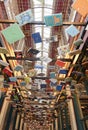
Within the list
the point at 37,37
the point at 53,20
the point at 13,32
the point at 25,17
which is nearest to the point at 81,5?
the point at 53,20

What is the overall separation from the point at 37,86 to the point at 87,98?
10.4 ft

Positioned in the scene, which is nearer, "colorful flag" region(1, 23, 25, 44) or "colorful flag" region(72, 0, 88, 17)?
"colorful flag" region(72, 0, 88, 17)

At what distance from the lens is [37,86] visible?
320 inches

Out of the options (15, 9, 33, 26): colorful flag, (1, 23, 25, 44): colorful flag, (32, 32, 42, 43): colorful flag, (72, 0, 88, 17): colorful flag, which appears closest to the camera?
(72, 0, 88, 17): colorful flag

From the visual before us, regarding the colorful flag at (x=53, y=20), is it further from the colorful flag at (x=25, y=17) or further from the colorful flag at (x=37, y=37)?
the colorful flag at (x=37, y=37)

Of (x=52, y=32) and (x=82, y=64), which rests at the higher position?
(x=52, y=32)

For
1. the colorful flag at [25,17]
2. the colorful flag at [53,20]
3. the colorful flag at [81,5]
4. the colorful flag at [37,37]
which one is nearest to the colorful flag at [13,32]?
the colorful flag at [25,17]

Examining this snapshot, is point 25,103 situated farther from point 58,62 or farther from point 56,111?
point 58,62

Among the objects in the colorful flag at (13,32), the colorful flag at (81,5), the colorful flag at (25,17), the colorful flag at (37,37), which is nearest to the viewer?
the colorful flag at (81,5)

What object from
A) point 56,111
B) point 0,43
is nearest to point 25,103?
point 56,111

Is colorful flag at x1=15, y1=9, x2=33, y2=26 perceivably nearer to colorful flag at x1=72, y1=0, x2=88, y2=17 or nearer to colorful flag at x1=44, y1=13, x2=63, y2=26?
colorful flag at x1=44, y1=13, x2=63, y2=26

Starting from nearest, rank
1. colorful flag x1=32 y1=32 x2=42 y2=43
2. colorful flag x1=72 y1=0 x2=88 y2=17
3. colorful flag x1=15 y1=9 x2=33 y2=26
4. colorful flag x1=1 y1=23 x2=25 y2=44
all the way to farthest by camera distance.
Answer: colorful flag x1=72 y1=0 x2=88 y2=17 → colorful flag x1=15 y1=9 x2=33 y2=26 → colorful flag x1=1 y1=23 x2=25 y2=44 → colorful flag x1=32 y1=32 x2=42 y2=43

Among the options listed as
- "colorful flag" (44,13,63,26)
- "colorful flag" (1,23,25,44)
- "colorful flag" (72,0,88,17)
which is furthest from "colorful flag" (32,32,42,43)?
"colorful flag" (72,0,88,17)

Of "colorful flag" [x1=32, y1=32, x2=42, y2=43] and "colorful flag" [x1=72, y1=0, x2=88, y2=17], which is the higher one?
"colorful flag" [x1=32, y1=32, x2=42, y2=43]
